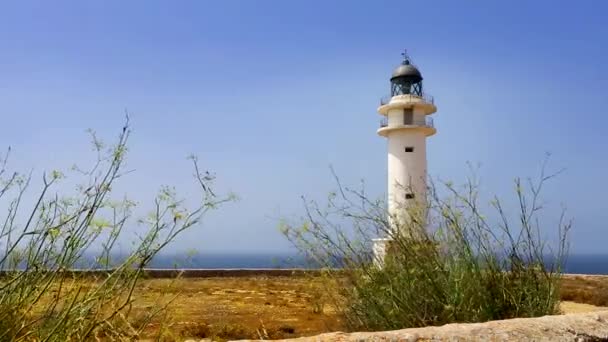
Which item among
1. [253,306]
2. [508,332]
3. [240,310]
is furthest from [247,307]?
Result: [508,332]

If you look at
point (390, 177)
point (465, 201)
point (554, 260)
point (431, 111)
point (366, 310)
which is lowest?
point (366, 310)

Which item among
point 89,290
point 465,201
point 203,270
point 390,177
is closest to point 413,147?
point 390,177

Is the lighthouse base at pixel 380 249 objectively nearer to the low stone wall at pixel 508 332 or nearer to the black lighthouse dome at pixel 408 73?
the low stone wall at pixel 508 332

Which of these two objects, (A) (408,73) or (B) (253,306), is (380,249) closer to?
(B) (253,306)

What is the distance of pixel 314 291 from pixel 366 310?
1766 millimetres

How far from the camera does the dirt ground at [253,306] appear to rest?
679 centimetres

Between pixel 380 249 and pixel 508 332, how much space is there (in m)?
→ 3.26

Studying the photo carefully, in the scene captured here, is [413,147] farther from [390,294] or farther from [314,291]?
[390,294]

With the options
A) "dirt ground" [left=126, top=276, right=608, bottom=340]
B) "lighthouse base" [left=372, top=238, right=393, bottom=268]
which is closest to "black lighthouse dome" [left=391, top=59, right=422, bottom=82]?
"dirt ground" [left=126, top=276, right=608, bottom=340]

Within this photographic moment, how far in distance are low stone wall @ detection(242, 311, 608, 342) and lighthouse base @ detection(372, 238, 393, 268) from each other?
2.75 metres

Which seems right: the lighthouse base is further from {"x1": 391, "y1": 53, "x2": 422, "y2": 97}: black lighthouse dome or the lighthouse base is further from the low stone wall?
{"x1": 391, "y1": 53, "x2": 422, "y2": 97}: black lighthouse dome

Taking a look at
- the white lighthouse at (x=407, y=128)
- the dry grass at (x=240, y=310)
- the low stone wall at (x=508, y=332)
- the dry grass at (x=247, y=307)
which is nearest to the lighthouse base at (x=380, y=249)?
the dry grass at (x=247, y=307)

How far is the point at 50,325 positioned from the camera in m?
3.04

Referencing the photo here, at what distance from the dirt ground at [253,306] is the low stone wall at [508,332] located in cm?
176
